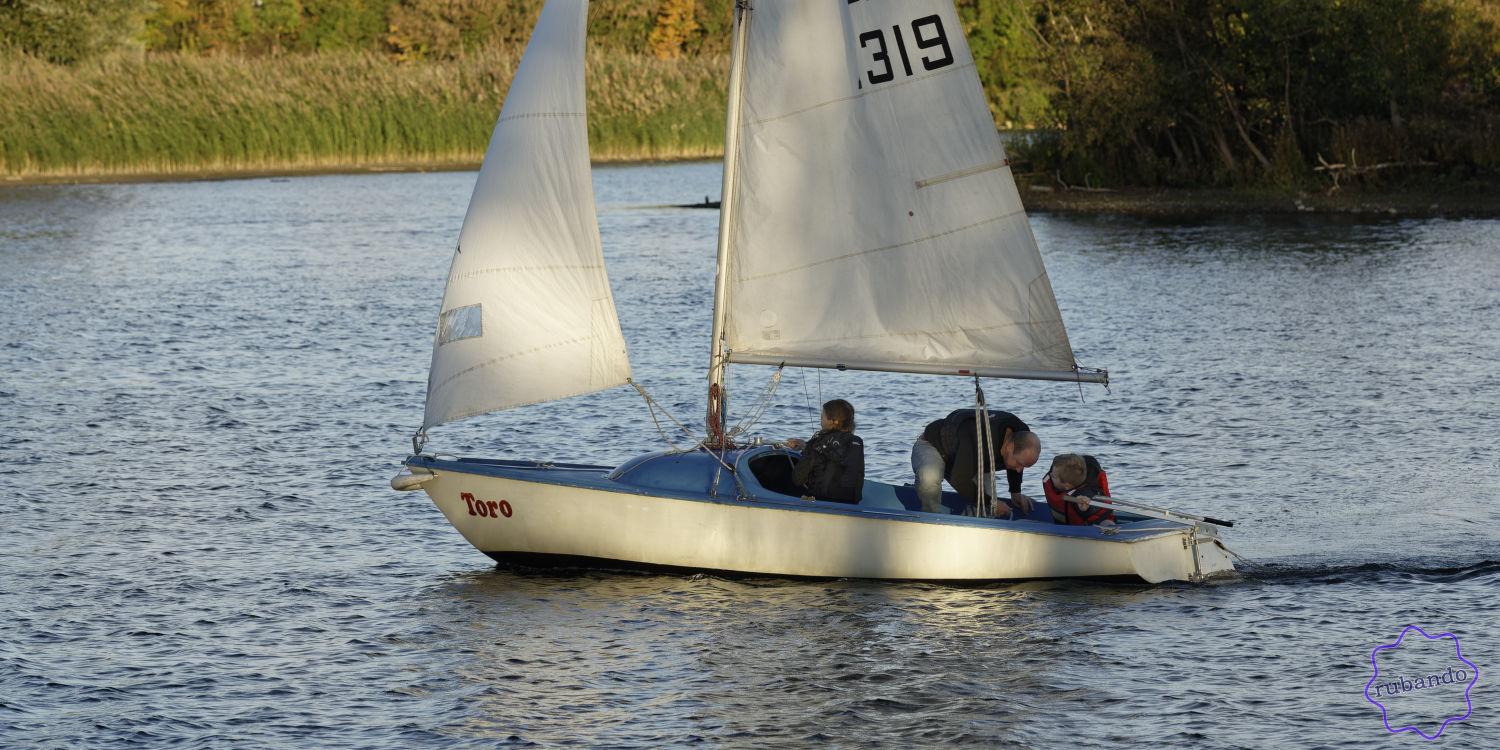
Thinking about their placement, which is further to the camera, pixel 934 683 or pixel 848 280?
pixel 848 280

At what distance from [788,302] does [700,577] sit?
2744mm

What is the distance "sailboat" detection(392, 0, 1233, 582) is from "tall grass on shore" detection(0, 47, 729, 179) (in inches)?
2103

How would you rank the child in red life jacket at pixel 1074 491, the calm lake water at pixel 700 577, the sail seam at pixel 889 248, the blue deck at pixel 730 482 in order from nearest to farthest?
the calm lake water at pixel 700 577, the blue deck at pixel 730 482, the child in red life jacket at pixel 1074 491, the sail seam at pixel 889 248

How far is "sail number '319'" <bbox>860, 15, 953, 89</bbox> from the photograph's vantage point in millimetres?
15883

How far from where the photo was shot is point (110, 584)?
1619cm

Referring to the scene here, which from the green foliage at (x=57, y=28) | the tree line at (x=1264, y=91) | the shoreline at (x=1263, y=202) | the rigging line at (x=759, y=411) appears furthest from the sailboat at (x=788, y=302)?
the green foliage at (x=57, y=28)

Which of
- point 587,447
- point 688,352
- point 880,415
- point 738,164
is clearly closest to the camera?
point 738,164

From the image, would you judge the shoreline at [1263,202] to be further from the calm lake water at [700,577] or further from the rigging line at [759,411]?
the rigging line at [759,411]

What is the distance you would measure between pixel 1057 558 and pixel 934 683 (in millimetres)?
2555

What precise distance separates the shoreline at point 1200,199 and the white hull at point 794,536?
122 ft

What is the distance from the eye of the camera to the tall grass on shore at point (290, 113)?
63406mm

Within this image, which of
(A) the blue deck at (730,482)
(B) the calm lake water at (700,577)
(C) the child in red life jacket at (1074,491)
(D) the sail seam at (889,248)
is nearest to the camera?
(B) the calm lake water at (700,577)

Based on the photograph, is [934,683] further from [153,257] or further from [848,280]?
[153,257]

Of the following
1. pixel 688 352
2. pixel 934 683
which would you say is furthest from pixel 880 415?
pixel 934 683
